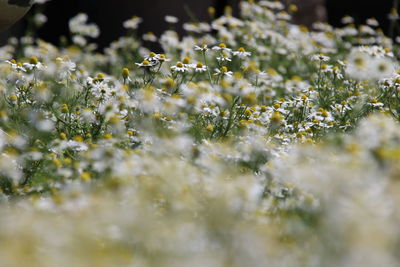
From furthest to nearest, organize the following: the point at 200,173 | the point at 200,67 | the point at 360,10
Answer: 1. the point at 360,10
2. the point at 200,67
3. the point at 200,173

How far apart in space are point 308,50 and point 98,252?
380cm

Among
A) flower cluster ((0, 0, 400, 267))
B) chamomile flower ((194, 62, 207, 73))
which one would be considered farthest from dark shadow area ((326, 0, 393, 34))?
chamomile flower ((194, 62, 207, 73))

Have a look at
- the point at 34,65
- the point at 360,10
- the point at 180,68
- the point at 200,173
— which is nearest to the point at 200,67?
the point at 180,68

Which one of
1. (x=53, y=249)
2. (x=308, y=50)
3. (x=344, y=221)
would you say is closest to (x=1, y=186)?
(x=53, y=249)

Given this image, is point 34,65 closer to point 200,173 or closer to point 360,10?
point 200,173

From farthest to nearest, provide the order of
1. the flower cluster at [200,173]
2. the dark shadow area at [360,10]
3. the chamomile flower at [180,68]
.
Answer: the dark shadow area at [360,10] → the chamomile flower at [180,68] → the flower cluster at [200,173]

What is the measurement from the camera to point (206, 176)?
204cm

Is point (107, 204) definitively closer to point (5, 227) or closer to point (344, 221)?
point (5, 227)

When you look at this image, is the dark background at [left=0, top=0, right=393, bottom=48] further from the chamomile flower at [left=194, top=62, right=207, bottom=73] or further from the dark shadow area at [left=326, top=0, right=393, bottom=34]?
the chamomile flower at [left=194, top=62, right=207, bottom=73]

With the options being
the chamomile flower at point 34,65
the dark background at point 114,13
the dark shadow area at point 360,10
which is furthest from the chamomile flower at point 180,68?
the dark shadow area at point 360,10

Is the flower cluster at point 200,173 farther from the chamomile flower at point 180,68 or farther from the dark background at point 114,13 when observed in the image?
the dark background at point 114,13

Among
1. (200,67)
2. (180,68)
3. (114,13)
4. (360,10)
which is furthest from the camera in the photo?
(360,10)

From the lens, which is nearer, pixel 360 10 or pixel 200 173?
pixel 200 173

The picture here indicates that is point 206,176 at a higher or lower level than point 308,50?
higher
